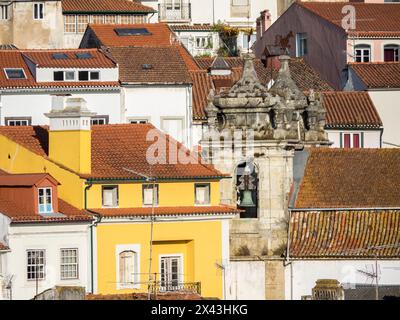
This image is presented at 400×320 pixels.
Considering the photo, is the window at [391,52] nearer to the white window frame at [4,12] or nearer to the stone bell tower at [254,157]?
the white window frame at [4,12]

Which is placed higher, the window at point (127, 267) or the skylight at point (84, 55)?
the skylight at point (84, 55)

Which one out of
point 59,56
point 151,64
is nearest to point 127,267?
point 151,64

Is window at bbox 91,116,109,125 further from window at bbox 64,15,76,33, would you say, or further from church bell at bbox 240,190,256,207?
window at bbox 64,15,76,33

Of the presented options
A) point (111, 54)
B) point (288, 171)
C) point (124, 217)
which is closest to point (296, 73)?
point (111, 54)

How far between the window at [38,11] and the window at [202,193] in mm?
35441

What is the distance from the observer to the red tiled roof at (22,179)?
62156mm

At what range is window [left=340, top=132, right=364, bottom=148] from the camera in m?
85.2

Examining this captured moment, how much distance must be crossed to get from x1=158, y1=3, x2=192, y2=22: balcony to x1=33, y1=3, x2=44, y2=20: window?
880cm

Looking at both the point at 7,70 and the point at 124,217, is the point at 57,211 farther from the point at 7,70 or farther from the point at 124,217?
the point at 7,70

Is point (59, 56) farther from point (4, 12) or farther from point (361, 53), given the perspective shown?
point (361, 53)

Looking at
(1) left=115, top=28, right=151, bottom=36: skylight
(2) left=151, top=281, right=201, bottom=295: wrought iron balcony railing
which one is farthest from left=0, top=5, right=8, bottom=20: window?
(2) left=151, top=281, right=201, bottom=295: wrought iron balcony railing

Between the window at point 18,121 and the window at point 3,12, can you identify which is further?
the window at point 3,12

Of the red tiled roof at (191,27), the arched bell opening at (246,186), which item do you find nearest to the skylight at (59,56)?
the arched bell opening at (246,186)

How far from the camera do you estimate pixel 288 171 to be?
225ft
